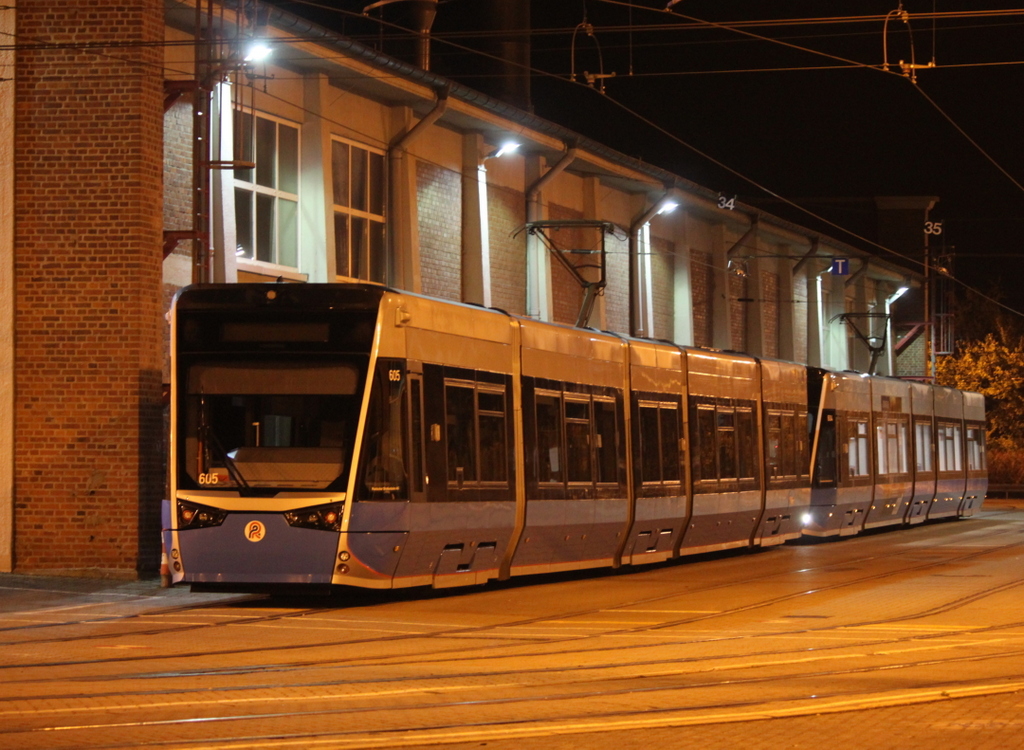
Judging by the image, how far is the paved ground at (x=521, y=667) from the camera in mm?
7875

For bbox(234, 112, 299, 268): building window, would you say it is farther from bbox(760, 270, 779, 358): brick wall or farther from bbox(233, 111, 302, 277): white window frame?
bbox(760, 270, 779, 358): brick wall

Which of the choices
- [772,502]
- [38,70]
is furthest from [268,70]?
[772,502]

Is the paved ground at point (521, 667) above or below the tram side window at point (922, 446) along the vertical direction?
below

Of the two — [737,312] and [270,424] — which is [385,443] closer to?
[270,424]

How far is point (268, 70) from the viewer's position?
923 inches

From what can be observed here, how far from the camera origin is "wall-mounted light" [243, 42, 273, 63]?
19734mm

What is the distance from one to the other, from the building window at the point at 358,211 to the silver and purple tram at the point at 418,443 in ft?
22.8

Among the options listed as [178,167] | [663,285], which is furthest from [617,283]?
[178,167]

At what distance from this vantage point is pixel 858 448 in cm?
2883

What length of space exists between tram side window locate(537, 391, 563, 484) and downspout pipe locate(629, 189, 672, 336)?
58.7 ft

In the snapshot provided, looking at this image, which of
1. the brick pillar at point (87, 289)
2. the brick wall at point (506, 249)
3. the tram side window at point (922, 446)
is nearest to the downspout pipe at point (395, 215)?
the brick wall at point (506, 249)

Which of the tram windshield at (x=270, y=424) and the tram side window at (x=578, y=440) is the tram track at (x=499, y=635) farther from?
the tram side window at (x=578, y=440)

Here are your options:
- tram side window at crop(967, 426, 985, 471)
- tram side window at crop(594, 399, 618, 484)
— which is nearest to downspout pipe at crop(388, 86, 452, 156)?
tram side window at crop(594, 399, 618, 484)

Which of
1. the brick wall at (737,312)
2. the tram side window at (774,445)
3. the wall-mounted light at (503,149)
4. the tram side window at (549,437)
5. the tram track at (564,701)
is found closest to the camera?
the tram track at (564,701)
